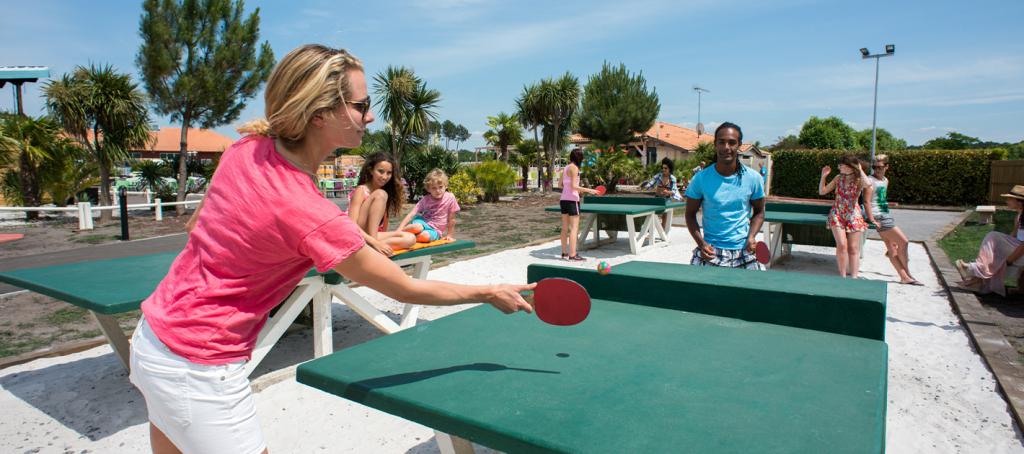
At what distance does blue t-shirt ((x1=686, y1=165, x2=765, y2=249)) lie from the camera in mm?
4207

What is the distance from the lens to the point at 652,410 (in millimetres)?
1656

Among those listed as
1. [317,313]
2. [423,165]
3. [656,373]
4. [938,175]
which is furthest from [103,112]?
[938,175]

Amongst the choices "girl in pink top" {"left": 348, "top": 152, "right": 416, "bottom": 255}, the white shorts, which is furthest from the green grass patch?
the white shorts

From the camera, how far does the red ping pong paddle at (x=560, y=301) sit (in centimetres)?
199

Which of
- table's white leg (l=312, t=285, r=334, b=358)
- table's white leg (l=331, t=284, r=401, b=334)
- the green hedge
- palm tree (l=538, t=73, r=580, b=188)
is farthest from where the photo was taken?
palm tree (l=538, t=73, r=580, b=188)

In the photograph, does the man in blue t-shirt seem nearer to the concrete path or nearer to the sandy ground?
the sandy ground

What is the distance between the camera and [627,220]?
9.65 metres

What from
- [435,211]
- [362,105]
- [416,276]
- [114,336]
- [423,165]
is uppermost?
[423,165]

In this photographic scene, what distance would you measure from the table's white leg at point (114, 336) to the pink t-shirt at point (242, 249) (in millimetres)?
3292

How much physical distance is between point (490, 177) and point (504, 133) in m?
19.2

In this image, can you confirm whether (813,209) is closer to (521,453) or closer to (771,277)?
(771,277)

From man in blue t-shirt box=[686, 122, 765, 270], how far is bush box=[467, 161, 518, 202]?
1776cm

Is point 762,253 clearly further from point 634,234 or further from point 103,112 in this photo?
point 103,112

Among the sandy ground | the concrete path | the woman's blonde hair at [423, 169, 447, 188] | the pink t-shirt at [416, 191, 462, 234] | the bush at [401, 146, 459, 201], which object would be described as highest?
the bush at [401, 146, 459, 201]
